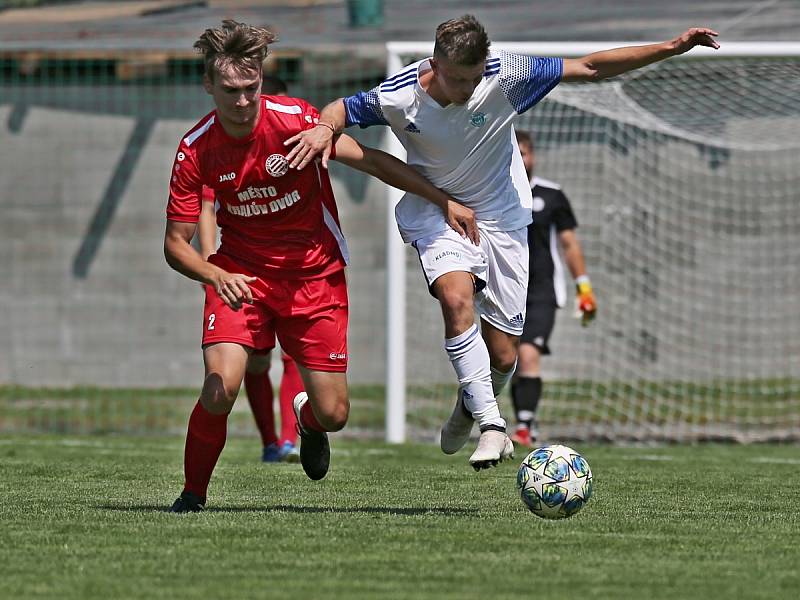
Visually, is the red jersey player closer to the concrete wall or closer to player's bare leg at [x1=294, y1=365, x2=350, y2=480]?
player's bare leg at [x1=294, y1=365, x2=350, y2=480]

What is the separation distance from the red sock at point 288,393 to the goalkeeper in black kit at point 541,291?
6.08 feet

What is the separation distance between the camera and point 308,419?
5.97 meters

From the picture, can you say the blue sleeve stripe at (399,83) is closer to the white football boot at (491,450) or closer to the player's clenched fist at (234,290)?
the player's clenched fist at (234,290)

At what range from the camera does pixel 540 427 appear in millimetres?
11773

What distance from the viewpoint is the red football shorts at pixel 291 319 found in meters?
5.48

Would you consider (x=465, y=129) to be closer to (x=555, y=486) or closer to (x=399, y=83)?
(x=399, y=83)

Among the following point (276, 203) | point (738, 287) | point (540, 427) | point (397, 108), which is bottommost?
point (540, 427)

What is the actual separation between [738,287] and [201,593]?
31.7ft

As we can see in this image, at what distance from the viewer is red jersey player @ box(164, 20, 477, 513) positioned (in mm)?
5234

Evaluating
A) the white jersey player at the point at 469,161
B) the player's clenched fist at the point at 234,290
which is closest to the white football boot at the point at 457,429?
the white jersey player at the point at 469,161

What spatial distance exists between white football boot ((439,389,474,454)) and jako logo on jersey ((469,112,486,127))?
1.16 meters

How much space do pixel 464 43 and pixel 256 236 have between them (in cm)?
113

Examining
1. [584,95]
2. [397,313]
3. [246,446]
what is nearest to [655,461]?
[397,313]

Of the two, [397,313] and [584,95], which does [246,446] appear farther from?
[584,95]
